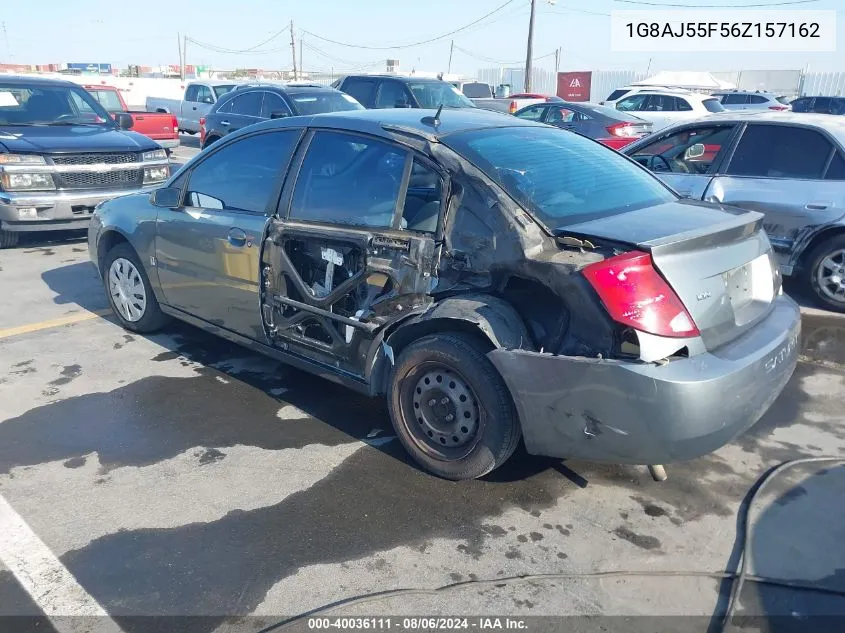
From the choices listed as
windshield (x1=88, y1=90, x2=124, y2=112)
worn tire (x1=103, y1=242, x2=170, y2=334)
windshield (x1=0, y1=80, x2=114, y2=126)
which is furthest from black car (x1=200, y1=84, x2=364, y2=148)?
worn tire (x1=103, y1=242, x2=170, y2=334)

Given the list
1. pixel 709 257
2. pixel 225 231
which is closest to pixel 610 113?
pixel 225 231

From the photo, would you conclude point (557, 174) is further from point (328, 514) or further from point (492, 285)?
point (328, 514)

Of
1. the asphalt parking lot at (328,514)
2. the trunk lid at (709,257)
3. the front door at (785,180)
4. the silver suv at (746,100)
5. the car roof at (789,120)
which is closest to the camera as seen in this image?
the asphalt parking lot at (328,514)

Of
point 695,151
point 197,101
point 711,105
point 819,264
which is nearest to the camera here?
point 819,264

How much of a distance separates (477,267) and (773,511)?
1756 millimetres

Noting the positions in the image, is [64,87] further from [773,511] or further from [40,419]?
[773,511]

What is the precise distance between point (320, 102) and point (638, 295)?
991 cm

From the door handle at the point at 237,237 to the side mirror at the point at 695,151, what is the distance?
14.7 feet

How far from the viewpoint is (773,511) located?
10.7ft

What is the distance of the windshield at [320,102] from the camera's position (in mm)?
11708

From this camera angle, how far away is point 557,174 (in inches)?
143

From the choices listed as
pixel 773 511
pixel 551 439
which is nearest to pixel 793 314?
pixel 773 511

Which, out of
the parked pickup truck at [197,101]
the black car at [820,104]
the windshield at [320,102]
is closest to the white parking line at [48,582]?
the windshield at [320,102]

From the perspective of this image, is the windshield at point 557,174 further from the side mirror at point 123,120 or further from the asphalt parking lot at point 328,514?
the side mirror at point 123,120
